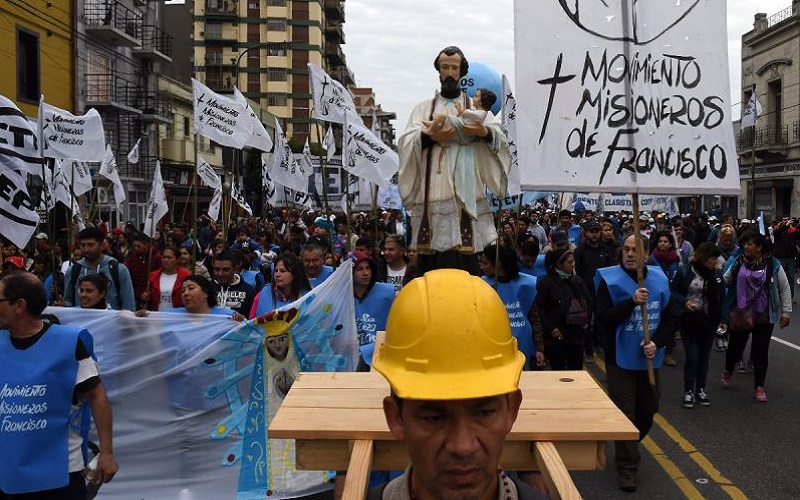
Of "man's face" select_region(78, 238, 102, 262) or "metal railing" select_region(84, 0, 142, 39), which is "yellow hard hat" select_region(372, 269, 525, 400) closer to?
"man's face" select_region(78, 238, 102, 262)

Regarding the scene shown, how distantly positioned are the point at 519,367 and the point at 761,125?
4024 cm

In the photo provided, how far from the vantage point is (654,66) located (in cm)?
421

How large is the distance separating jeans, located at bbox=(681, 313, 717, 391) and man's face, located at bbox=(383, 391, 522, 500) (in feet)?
22.0

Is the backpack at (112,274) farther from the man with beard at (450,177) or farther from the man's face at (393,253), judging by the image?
the man with beard at (450,177)

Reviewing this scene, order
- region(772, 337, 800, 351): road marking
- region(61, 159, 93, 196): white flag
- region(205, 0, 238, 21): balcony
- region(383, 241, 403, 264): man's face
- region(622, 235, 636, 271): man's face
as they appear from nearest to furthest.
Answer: region(622, 235, 636, 271): man's face
region(383, 241, 403, 264): man's face
region(772, 337, 800, 351): road marking
region(61, 159, 93, 196): white flag
region(205, 0, 238, 21): balcony

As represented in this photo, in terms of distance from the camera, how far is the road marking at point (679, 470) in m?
5.65

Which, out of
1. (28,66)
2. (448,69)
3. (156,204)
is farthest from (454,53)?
(28,66)

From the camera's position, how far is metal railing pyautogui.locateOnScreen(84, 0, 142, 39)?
28.4 m

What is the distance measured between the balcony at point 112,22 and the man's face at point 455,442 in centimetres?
2953

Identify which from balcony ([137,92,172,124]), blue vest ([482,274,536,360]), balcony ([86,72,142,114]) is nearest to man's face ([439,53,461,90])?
blue vest ([482,274,536,360])

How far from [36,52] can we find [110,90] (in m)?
5.66

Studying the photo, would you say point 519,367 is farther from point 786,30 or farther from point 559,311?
point 786,30

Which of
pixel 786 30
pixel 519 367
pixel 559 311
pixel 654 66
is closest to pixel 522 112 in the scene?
pixel 654 66

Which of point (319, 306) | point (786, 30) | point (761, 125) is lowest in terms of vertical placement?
point (319, 306)
